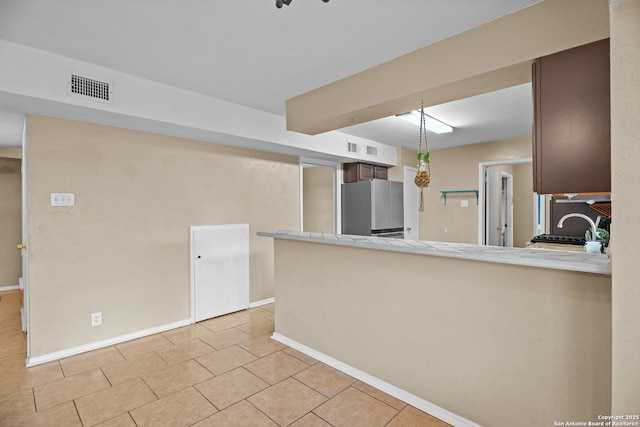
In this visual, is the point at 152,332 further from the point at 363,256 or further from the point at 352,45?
the point at 352,45

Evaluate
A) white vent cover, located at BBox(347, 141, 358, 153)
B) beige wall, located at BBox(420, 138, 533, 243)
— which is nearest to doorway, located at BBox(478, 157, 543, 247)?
beige wall, located at BBox(420, 138, 533, 243)

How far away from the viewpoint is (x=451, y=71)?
6.94 feet

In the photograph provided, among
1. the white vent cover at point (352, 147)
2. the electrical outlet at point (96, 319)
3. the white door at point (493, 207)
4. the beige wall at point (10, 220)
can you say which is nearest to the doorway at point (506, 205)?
the white door at point (493, 207)

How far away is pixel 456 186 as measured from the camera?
218 inches

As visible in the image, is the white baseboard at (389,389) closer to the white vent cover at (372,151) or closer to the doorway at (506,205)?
the white vent cover at (372,151)

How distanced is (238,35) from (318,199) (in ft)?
14.6

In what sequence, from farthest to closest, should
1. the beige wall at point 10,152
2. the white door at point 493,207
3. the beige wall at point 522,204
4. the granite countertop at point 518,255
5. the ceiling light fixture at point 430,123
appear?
the beige wall at point 522,204, the white door at point 493,207, the beige wall at point 10,152, the ceiling light fixture at point 430,123, the granite countertop at point 518,255

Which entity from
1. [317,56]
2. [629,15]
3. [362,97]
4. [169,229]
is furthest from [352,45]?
[169,229]

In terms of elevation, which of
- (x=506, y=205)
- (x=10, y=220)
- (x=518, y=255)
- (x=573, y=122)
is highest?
(x=573, y=122)

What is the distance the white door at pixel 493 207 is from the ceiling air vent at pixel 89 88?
5270 mm

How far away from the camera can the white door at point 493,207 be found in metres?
5.43

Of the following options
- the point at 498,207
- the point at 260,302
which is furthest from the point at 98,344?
the point at 498,207

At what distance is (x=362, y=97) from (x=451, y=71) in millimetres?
742

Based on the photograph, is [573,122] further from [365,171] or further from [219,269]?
[365,171]
